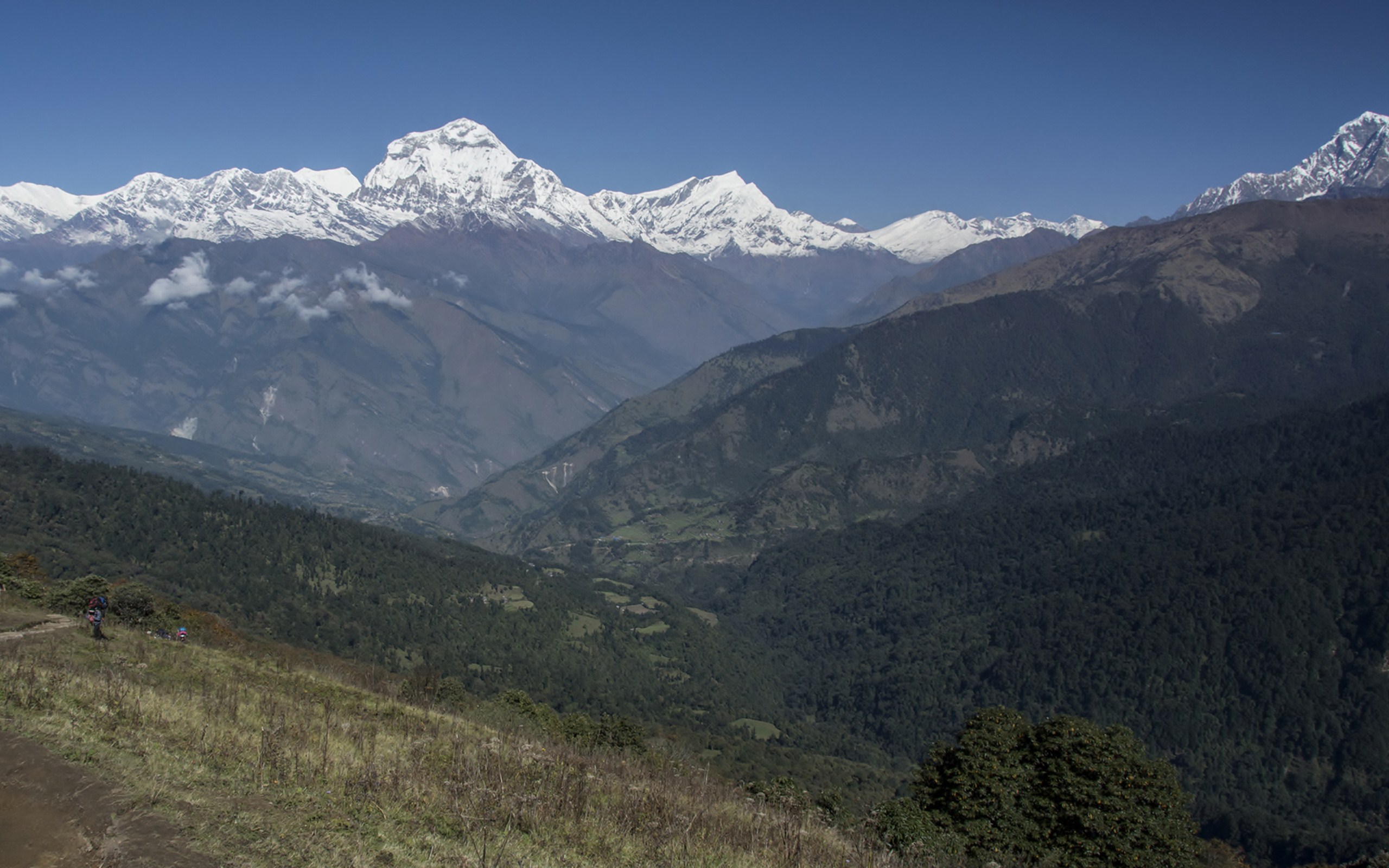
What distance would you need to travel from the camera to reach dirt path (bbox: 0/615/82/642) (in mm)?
46250

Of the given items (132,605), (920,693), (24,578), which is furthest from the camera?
(920,693)

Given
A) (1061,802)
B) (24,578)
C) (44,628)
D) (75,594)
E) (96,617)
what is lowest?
(24,578)

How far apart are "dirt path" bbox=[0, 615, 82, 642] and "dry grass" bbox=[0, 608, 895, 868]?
250 centimetres

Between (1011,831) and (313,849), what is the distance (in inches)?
1393

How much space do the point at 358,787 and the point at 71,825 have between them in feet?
25.2

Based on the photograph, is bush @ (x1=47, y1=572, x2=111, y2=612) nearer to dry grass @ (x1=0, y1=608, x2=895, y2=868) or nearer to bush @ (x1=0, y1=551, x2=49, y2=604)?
bush @ (x1=0, y1=551, x2=49, y2=604)

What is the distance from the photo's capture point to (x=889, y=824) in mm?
40094

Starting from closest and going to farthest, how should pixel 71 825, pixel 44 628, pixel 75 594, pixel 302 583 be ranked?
pixel 71 825 → pixel 44 628 → pixel 75 594 → pixel 302 583

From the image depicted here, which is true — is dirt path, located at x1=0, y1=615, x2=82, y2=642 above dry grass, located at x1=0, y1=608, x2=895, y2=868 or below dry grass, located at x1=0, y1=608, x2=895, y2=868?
below

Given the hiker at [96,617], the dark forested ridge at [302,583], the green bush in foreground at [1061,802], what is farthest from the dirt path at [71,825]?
the dark forested ridge at [302,583]

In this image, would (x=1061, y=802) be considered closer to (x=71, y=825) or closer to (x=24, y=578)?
(x=71, y=825)

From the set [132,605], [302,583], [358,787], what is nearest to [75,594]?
[132,605]

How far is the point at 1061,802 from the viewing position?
47000 millimetres

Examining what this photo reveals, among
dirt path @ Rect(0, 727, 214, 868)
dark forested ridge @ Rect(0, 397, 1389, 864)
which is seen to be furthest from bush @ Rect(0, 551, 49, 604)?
dirt path @ Rect(0, 727, 214, 868)
